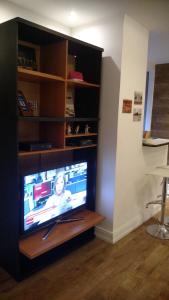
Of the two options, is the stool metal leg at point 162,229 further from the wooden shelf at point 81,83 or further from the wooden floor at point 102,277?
the wooden shelf at point 81,83

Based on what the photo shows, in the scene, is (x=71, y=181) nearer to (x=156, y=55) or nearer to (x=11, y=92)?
(x=11, y=92)

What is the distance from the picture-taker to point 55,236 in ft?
7.50

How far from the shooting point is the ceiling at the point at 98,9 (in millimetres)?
2241

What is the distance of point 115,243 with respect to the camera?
2.84 meters

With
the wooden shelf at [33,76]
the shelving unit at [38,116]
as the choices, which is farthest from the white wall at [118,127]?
the wooden shelf at [33,76]

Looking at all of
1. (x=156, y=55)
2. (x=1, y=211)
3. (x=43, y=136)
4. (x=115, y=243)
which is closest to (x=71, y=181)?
(x=43, y=136)

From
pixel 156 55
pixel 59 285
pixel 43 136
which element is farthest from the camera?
pixel 156 55

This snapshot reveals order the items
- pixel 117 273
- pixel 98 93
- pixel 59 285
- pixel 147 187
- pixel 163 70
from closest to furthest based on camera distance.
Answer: pixel 59 285, pixel 117 273, pixel 98 93, pixel 147 187, pixel 163 70

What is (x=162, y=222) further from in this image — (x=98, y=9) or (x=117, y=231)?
A: (x=98, y=9)

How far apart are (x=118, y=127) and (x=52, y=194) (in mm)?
997

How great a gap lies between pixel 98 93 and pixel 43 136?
2.55ft

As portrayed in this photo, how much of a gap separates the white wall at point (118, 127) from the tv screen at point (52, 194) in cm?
29

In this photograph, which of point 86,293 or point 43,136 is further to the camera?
point 43,136

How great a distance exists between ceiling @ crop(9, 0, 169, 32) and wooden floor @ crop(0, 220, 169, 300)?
2440mm
